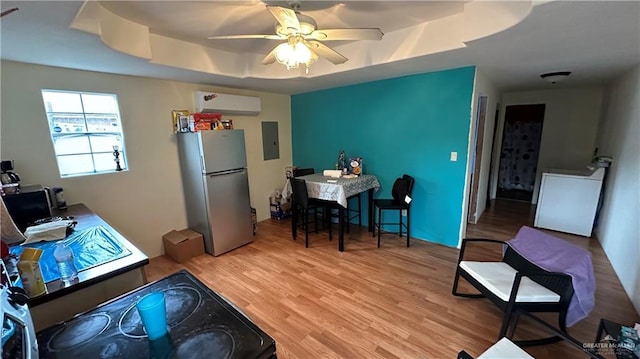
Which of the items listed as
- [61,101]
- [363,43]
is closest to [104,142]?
[61,101]

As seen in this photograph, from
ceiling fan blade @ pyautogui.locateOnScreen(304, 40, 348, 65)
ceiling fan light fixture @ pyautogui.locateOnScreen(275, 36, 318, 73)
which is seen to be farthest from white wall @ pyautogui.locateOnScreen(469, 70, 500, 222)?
ceiling fan light fixture @ pyautogui.locateOnScreen(275, 36, 318, 73)

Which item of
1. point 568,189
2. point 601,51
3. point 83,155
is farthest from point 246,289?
point 568,189

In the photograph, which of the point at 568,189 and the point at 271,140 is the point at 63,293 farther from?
the point at 568,189

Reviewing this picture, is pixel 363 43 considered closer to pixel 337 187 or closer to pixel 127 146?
pixel 337 187

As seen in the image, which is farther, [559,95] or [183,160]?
[559,95]

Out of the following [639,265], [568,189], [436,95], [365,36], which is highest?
[365,36]

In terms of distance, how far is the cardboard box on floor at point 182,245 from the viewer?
3.03 meters

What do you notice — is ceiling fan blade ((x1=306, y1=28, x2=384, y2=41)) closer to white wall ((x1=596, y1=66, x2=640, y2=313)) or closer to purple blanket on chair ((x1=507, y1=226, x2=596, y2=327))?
purple blanket on chair ((x1=507, y1=226, x2=596, y2=327))

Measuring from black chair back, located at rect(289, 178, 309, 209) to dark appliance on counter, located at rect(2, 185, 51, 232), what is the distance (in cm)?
232

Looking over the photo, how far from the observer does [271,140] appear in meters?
4.44

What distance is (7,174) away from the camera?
2092 mm

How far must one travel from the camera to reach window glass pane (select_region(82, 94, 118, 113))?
2.67 m

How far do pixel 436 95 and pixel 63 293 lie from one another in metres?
3.63

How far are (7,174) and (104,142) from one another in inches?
33.1
